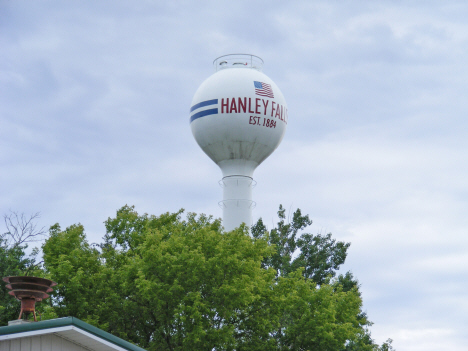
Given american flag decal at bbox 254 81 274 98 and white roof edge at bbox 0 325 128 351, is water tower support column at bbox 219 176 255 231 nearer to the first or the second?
american flag decal at bbox 254 81 274 98

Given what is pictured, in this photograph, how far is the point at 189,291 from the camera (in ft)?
78.4

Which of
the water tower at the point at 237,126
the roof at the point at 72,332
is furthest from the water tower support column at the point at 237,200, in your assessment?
the roof at the point at 72,332

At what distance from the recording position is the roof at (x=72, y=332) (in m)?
11.7

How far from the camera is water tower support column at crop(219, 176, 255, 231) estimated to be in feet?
124

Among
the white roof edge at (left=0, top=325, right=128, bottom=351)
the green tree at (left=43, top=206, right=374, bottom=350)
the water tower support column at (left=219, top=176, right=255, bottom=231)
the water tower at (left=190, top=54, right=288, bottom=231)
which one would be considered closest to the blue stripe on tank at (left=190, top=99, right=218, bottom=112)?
the water tower at (left=190, top=54, right=288, bottom=231)

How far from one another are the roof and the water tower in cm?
2402

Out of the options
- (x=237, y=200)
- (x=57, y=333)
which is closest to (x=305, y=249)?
(x=237, y=200)

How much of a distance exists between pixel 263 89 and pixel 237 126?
3.02 meters

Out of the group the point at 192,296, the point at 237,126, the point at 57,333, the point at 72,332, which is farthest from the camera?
the point at 237,126

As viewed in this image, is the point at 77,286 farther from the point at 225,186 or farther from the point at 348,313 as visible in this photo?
the point at 225,186

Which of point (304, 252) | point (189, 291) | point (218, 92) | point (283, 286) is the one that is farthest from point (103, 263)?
point (304, 252)

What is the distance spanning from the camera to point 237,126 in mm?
36219

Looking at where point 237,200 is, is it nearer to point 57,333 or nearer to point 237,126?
point 237,126

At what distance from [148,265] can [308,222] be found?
82.5ft
